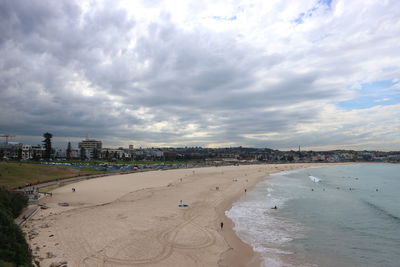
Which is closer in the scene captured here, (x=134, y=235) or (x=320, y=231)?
(x=134, y=235)

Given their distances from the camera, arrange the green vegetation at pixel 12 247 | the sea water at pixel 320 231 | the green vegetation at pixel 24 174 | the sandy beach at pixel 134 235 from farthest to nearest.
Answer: the green vegetation at pixel 24 174
the sea water at pixel 320 231
the sandy beach at pixel 134 235
the green vegetation at pixel 12 247

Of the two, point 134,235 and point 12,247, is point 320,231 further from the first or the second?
point 12,247

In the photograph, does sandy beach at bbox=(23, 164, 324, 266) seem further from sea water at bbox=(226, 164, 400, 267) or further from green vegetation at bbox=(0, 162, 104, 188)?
green vegetation at bbox=(0, 162, 104, 188)

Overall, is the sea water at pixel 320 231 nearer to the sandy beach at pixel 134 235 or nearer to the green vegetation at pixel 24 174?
the sandy beach at pixel 134 235

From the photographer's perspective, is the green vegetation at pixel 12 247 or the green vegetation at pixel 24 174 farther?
the green vegetation at pixel 24 174

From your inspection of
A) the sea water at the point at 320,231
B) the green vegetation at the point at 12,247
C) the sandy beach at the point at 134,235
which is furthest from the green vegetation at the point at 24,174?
the sea water at the point at 320,231

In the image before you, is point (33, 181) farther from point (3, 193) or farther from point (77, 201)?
point (3, 193)

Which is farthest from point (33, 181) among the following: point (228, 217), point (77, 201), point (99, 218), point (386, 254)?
point (386, 254)

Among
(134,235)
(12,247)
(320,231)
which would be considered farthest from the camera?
(320,231)

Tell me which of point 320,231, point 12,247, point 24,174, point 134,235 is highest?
point 24,174

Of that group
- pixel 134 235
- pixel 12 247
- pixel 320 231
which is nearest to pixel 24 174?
pixel 134 235

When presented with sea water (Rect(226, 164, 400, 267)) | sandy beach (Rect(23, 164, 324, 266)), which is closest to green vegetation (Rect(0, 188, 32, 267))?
sandy beach (Rect(23, 164, 324, 266))

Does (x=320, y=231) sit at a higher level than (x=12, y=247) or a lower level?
lower

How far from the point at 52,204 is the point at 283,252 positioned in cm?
2040
